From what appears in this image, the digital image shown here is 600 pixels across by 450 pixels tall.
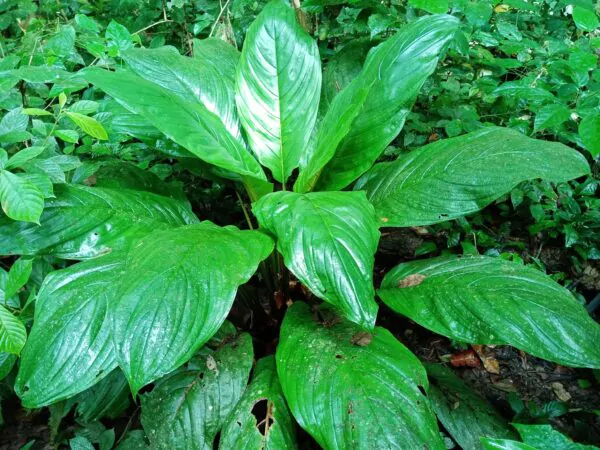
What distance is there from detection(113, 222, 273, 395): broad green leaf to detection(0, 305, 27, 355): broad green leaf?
1.07ft

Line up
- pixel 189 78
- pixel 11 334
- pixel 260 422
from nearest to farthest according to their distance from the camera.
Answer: pixel 11 334 < pixel 260 422 < pixel 189 78

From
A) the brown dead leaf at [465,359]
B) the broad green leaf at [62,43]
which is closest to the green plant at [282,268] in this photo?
the broad green leaf at [62,43]

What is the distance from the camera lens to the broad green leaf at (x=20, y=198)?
975 mm

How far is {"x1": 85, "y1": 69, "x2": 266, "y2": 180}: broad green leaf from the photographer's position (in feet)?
3.53

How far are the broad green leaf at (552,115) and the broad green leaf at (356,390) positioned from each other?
808 mm

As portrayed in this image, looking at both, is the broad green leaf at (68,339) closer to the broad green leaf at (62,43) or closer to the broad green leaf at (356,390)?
the broad green leaf at (356,390)

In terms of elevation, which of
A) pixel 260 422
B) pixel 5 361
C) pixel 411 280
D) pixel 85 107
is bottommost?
pixel 260 422

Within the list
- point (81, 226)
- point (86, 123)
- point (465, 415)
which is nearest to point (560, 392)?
point (465, 415)

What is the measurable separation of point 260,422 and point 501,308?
2.10ft

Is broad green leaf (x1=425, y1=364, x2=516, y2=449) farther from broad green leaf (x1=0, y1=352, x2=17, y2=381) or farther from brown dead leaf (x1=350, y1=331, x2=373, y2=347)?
broad green leaf (x1=0, y1=352, x2=17, y2=381)

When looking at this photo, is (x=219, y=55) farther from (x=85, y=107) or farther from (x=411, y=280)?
(x=411, y=280)

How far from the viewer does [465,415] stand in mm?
1209

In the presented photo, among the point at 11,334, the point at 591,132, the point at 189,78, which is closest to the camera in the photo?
the point at 11,334

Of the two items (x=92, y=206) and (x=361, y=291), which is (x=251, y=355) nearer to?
(x=361, y=291)
